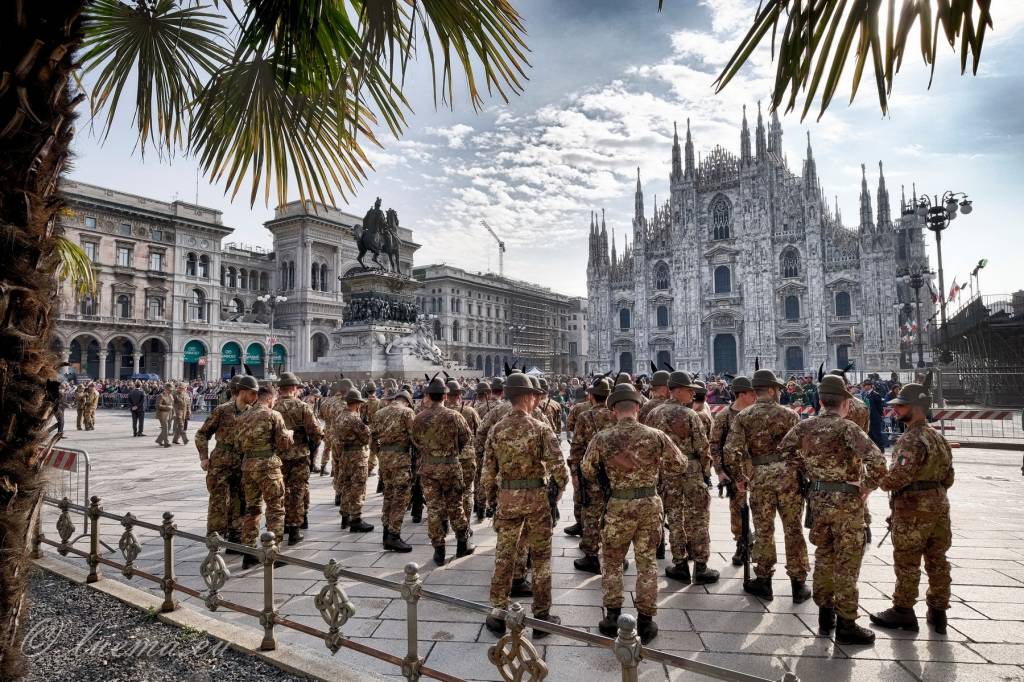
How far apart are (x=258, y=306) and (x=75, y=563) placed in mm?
50989

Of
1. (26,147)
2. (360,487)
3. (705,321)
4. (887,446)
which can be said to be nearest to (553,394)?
(887,446)

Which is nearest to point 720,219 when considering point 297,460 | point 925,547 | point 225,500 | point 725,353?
point 725,353

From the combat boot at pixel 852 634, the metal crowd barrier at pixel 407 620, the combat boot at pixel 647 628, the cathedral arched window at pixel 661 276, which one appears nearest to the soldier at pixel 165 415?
the metal crowd barrier at pixel 407 620

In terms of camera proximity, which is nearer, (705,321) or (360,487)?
(360,487)

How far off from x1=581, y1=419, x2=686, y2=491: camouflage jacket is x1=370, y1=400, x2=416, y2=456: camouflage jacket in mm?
2935

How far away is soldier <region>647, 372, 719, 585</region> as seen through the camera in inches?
206

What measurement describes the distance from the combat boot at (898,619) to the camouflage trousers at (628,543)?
1793 mm

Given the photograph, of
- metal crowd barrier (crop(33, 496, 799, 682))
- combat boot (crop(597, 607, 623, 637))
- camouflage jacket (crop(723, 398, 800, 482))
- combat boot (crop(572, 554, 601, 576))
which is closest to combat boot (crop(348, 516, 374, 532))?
metal crowd barrier (crop(33, 496, 799, 682))

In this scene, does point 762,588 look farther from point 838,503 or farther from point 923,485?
point 923,485

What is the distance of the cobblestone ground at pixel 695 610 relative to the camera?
3641mm

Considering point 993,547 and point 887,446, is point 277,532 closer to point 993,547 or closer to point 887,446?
point 993,547

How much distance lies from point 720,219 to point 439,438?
1964 inches

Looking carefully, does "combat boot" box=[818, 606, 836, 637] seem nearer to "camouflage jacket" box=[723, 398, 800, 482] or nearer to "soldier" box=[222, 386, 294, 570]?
"camouflage jacket" box=[723, 398, 800, 482]

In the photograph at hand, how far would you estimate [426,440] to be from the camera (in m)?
6.04
